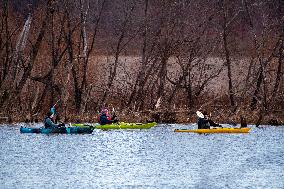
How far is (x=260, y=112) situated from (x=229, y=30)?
341 inches

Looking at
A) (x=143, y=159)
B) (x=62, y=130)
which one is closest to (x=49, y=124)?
(x=62, y=130)

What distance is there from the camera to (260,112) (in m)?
57.4

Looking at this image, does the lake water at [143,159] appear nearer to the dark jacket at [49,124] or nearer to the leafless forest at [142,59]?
the dark jacket at [49,124]

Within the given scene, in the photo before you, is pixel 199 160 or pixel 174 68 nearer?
pixel 199 160

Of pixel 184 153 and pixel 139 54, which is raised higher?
pixel 139 54

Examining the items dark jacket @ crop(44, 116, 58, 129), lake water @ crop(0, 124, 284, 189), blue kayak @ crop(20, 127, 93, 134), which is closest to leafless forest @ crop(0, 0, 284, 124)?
lake water @ crop(0, 124, 284, 189)

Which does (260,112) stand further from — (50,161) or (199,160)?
(50,161)

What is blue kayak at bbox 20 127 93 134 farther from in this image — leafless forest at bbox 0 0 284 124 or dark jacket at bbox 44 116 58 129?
leafless forest at bbox 0 0 284 124

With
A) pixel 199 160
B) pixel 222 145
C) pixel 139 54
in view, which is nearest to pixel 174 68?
pixel 139 54

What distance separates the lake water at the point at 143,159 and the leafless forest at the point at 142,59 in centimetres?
361

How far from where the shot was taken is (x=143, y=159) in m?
40.7

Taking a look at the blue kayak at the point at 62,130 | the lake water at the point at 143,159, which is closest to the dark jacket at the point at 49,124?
the blue kayak at the point at 62,130

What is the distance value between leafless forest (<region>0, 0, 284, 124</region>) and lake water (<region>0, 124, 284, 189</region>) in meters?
3.61

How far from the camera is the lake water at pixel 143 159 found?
32688 mm
